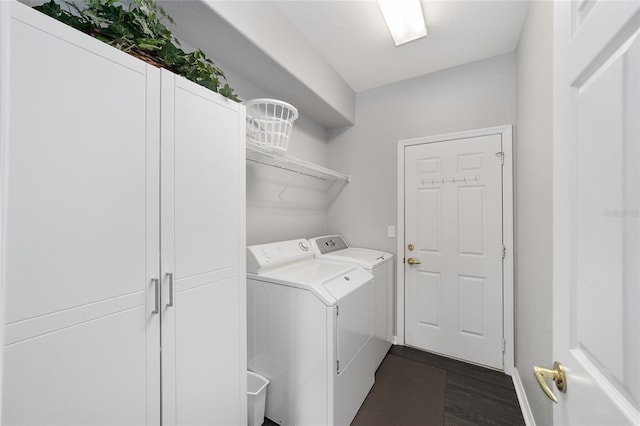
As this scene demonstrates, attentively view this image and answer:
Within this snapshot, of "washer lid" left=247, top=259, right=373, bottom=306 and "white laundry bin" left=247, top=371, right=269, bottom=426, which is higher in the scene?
"washer lid" left=247, top=259, right=373, bottom=306

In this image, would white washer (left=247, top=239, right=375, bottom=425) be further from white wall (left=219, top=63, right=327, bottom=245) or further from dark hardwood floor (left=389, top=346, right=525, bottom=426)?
dark hardwood floor (left=389, top=346, right=525, bottom=426)

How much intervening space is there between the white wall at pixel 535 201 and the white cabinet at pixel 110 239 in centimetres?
158

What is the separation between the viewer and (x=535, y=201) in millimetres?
1496

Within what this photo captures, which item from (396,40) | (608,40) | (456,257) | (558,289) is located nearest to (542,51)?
(396,40)

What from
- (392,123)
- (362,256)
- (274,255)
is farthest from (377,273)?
(392,123)

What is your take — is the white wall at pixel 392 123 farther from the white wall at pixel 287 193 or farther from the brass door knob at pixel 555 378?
the brass door knob at pixel 555 378

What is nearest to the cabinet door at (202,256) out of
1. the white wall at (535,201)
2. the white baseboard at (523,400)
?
the white wall at (535,201)

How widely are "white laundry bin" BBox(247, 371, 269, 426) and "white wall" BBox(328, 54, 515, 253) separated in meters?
1.66

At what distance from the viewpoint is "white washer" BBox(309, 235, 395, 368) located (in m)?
2.09

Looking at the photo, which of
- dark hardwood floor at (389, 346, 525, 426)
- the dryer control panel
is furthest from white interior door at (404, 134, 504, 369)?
the dryer control panel

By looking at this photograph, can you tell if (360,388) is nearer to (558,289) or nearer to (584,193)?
(558,289)

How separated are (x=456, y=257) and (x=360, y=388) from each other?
4.64 ft

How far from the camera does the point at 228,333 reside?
1.23 m

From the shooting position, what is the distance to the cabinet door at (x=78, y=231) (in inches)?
26.1
